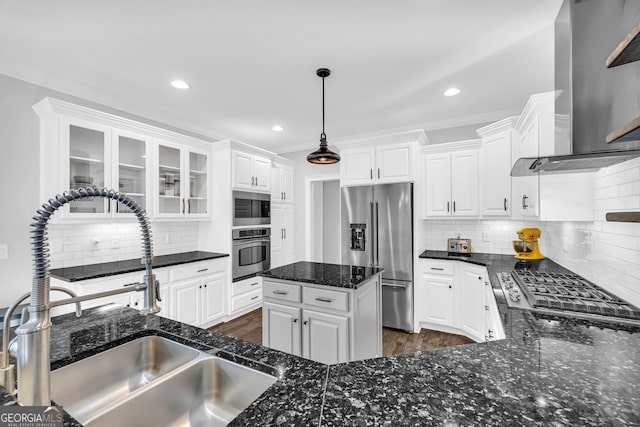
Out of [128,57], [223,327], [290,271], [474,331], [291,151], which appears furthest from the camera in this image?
[291,151]

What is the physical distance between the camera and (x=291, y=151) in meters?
5.24

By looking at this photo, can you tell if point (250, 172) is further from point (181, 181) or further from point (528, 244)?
point (528, 244)

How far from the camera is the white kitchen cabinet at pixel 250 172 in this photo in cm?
388

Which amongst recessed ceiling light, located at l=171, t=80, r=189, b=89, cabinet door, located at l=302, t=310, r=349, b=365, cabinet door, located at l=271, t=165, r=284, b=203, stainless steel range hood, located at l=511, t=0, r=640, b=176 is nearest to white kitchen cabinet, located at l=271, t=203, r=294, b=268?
cabinet door, located at l=271, t=165, r=284, b=203

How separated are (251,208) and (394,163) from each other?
81.6 inches

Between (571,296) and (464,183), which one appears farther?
(464,183)

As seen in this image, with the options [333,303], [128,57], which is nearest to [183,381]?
[333,303]

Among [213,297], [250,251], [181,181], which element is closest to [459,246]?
[250,251]

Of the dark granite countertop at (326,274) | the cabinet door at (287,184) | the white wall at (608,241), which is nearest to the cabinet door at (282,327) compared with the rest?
the dark granite countertop at (326,274)

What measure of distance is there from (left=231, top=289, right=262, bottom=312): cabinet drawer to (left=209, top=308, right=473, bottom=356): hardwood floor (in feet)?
0.63

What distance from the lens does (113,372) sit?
1.07 m

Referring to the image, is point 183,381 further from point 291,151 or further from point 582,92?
point 291,151

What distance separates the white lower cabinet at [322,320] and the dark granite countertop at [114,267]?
1323 millimetres

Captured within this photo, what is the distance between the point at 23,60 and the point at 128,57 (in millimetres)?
894
